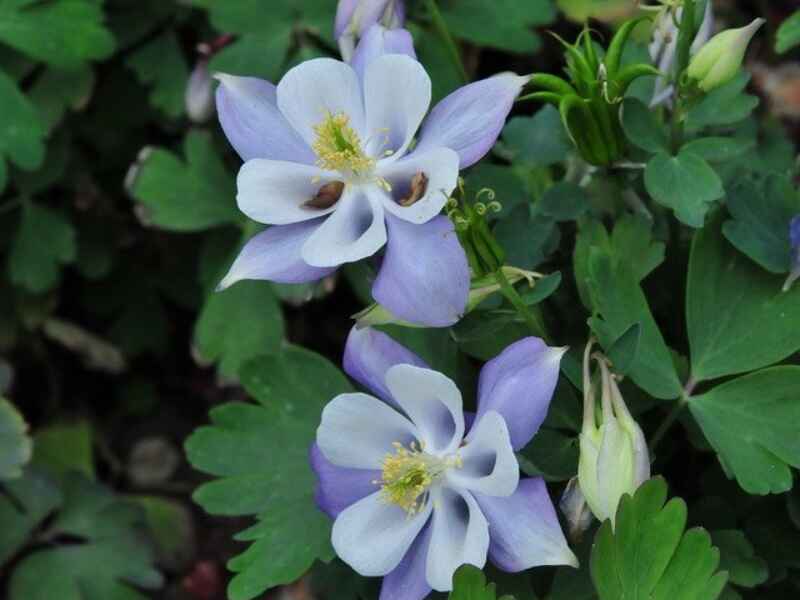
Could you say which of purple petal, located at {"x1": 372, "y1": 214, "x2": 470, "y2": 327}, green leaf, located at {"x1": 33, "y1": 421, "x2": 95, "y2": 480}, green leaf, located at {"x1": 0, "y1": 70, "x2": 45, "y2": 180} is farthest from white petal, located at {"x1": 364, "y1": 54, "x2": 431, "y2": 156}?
green leaf, located at {"x1": 33, "y1": 421, "x2": 95, "y2": 480}

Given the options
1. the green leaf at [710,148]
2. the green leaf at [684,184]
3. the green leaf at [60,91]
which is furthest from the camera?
the green leaf at [60,91]

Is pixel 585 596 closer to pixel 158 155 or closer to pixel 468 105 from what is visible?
pixel 468 105

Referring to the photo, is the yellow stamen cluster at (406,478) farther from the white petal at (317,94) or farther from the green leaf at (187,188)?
the green leaf at (187,188)

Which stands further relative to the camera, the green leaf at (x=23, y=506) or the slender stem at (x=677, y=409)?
the green leaf at (x=23, y=506)

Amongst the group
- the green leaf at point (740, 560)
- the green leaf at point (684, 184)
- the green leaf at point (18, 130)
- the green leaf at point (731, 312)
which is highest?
the green leaf at point (18, 130)

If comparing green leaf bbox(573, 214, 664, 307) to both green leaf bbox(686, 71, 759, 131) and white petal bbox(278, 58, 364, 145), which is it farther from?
white petal bbox(278, 58, 364, 145)

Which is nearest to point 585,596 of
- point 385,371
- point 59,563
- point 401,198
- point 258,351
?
point 385,371

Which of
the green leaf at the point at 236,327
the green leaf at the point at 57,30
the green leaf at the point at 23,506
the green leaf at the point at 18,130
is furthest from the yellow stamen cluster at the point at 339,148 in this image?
the green leaf at the point at 23,506

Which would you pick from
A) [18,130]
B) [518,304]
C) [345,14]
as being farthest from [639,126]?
[18,130]
